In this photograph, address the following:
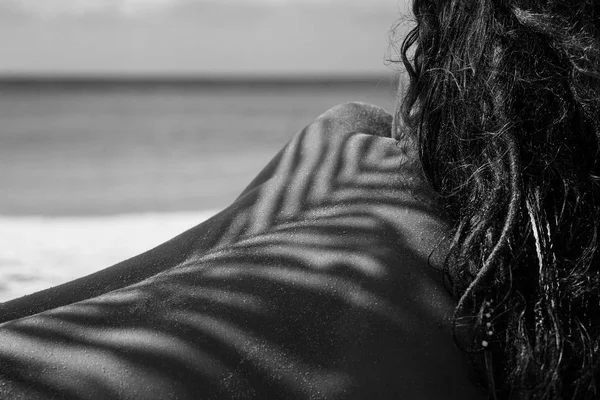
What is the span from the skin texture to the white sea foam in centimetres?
173

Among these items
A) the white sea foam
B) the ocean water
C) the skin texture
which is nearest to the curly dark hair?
the skin texture

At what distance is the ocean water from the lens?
3.52m

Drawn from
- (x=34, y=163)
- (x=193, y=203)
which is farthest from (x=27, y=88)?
(x=193, y=203)

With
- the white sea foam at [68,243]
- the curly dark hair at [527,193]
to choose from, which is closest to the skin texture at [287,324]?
the curly dark hair at [527,193]

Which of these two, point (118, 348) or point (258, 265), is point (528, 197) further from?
point (118, 348)

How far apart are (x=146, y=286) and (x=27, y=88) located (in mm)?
30928

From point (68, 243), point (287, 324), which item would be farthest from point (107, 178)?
point (287, 324)

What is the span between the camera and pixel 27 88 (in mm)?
29953

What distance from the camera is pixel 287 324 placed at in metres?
1.10

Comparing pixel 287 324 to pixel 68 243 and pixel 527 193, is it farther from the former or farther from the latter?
pixel 68 243

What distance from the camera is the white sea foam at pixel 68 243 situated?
3021mm

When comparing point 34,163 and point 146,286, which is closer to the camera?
point 146,286

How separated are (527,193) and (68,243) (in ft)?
9.85

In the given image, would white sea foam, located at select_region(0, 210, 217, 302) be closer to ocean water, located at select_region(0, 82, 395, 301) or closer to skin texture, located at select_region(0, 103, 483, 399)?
ocean water, located at select_region(0, 82, 395, 301)
